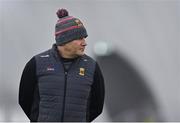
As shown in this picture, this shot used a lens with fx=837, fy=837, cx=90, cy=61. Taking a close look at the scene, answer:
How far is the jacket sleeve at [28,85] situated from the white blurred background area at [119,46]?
2.65m

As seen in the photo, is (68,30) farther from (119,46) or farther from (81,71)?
(119,46)

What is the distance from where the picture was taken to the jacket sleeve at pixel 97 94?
17.3 ft

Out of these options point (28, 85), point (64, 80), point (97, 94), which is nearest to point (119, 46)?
point (97, 94)

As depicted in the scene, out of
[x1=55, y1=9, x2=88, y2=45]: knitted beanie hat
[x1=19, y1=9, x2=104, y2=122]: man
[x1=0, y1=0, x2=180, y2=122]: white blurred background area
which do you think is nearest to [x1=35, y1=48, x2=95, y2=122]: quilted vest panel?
[x1=19, y1=9, x2=104, y2=122]: man

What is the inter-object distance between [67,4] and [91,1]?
0.25m

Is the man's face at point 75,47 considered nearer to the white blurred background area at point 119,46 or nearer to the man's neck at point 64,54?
the man's neck at point 64,54

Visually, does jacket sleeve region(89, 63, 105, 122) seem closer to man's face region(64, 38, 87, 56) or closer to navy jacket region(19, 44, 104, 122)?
navy jacket region(19, 44, 104, 122)

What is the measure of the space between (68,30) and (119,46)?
333cm

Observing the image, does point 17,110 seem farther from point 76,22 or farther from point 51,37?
point 76,22

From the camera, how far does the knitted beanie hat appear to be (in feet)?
17.0

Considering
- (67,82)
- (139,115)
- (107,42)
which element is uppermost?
(67,82)

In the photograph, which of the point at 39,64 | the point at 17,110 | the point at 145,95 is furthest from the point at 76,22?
the point at 145,95

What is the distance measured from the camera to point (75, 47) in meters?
5.13

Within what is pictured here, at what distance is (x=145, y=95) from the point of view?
8.47m
